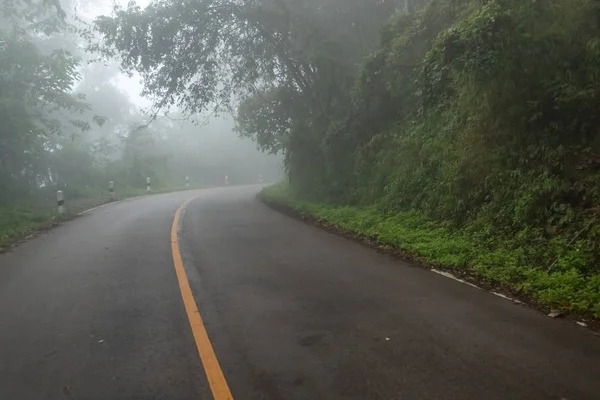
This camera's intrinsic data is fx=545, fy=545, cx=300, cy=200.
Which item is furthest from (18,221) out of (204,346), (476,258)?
(476,258)

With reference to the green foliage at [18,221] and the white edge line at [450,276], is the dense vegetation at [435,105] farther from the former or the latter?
the green foliage at [18,221]

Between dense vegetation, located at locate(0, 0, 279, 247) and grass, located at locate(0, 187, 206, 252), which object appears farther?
dense vegetation, located at locate(0, 0, 279, 247)

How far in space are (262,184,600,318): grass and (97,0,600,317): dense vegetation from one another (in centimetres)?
3

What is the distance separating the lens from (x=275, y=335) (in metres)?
5.34

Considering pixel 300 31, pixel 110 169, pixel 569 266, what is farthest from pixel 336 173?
pixel 110 169

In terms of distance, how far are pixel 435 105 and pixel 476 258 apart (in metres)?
5.84

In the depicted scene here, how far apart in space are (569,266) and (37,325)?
20.5ft

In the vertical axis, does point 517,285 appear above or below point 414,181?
below

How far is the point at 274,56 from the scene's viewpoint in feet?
69.4

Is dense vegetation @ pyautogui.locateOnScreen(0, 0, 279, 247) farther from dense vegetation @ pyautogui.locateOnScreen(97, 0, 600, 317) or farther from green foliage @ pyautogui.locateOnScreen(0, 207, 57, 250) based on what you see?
dense vegetation @ pyautogui.locateOnScreen(97, 0, 600, 317)

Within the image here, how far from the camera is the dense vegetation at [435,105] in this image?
26.7 feet

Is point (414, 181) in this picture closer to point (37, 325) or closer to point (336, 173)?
point (336, 173)

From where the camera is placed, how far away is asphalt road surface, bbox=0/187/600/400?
4199 millimetres

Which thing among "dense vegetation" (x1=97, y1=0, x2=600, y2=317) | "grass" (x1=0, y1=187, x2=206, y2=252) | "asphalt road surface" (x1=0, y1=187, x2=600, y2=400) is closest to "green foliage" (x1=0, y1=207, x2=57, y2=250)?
"grass" (x1=0, y1=187, x2=206, y2=252)
